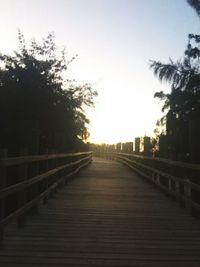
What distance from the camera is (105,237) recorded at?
6984 mm

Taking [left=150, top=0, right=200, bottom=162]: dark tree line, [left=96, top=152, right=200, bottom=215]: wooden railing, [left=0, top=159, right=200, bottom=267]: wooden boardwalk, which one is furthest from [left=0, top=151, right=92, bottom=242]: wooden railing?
[left=150, top=0, right=200, bottom=162]: dark tree line

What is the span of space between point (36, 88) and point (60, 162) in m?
3.43

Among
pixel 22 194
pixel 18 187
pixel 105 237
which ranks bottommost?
pixel 105 237

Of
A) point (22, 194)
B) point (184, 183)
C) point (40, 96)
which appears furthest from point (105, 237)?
point (40, 96)

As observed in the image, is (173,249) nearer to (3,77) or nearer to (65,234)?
(65,234)

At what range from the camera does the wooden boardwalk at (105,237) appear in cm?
572

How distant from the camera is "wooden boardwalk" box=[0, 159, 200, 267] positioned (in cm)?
572

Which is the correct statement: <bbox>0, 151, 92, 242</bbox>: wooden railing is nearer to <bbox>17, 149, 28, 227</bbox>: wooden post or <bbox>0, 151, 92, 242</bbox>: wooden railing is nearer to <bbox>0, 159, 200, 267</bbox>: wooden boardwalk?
<bbox>17, 149, 28, 227</bbox>: wooden post

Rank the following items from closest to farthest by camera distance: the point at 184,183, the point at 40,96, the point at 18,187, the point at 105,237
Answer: the point at 18,187
the point at 105,237
the point at 184,183
the point at 40,96

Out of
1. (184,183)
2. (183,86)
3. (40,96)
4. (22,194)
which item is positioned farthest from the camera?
(183,86)

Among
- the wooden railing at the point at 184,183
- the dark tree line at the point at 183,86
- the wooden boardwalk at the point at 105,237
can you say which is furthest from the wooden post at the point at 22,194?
the dark tree line at the point at 183,86

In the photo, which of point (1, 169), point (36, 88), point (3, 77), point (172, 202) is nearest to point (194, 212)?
point (172, 202)

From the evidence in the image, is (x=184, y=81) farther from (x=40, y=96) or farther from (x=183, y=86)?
(x=40, y=96)

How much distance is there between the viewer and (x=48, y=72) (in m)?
19.1
